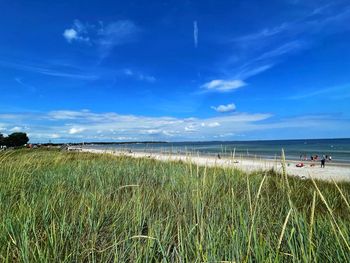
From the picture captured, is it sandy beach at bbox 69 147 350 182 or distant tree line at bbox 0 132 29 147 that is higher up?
distant tree line at bbox 0 132 29 147

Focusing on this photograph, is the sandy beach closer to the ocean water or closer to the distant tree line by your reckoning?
the ocean water

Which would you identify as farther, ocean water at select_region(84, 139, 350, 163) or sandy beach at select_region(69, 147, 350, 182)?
ocean water at select_region(84, 139, 350, 163)

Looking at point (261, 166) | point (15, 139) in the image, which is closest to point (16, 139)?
point (15, 139)

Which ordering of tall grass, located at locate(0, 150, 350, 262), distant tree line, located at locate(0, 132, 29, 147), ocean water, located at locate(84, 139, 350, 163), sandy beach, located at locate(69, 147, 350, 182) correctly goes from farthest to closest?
distant tree line, located at locate(0, 132, 29, 147) < ocean water, located at locate(84, 139, 350, 163) < sandy beach, located at locate(69, 147, 350, 182) < tall grass, located at locate(0, 150, 350, 262)

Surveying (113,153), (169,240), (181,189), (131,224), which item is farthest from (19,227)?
(113,153)

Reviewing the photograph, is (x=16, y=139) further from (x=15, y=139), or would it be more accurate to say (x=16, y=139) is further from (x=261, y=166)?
(x=261, y=166)

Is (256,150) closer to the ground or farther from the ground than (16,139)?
closer to the ground

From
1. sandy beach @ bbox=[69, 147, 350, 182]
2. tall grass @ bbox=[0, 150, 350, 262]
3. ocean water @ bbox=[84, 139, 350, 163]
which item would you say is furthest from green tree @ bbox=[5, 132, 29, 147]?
tall grass @ bbox=[0, 150, 350, 262]

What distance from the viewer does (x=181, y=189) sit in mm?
4680

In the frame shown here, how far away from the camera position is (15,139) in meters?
64.6

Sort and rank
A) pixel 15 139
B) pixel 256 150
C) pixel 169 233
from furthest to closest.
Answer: pixel 15 139 → pixel 256 150 → pixel 169 233

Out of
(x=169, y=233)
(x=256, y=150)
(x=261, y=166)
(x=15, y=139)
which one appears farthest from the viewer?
(x=15, y=139)

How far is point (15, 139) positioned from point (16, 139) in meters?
0.32

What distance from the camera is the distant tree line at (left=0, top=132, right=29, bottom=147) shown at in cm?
6133
